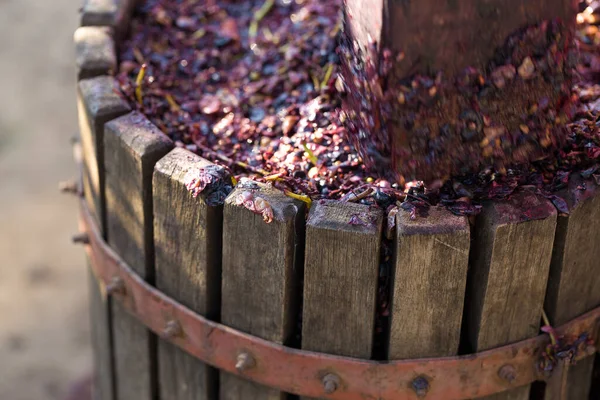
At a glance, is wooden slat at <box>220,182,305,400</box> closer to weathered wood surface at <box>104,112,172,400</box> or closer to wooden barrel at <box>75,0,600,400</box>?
wooden barrel at <box>75,0,600,400</box>

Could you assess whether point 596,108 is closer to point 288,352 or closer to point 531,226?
point 531,226

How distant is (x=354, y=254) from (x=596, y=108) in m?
0.85

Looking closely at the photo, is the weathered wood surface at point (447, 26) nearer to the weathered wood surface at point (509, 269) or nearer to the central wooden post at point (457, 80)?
the central wooden post at point (457, 80)

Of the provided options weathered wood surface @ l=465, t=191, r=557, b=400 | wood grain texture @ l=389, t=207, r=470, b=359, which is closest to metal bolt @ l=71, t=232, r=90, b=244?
wood grain texture @ l=389, t=207, r=470, b=359

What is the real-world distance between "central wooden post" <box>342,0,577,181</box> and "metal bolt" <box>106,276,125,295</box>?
0.84 metres

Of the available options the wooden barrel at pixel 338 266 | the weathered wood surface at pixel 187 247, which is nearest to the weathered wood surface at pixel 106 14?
the wooden barrel at pixel 338 266

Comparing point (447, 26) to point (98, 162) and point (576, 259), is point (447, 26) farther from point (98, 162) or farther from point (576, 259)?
point (98, 162)

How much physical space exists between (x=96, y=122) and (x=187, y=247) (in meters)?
0.46

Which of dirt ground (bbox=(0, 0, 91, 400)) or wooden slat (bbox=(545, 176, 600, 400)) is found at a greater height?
wooden slat (bbox=(545, 176, 600, 400))

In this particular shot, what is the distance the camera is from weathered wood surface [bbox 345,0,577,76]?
2.00 metres

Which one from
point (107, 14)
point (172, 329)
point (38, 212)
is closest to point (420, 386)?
point (172, 329)

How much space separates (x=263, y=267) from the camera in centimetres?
228

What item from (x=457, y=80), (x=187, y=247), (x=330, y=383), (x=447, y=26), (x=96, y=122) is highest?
(x=447, y=26)

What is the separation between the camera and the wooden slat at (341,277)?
2170 millimetres
